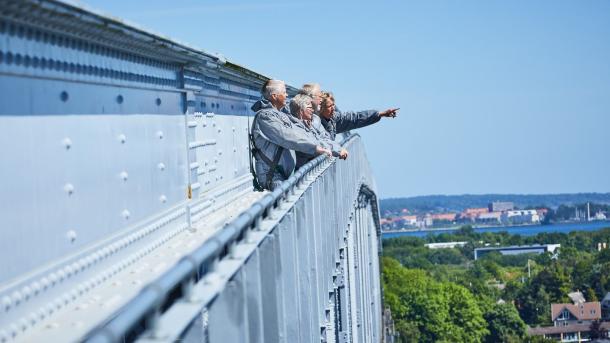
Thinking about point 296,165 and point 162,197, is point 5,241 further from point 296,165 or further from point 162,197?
point 296,165

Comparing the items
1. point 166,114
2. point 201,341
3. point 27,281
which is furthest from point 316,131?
point 201,341

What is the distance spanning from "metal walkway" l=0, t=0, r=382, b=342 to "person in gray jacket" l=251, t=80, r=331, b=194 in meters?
0.40

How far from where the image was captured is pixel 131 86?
738cm

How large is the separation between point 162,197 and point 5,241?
11.1ft

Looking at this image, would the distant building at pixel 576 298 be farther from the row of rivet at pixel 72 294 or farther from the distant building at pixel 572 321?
the row of rivet at pixel 72 294

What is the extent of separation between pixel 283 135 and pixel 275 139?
0.09m

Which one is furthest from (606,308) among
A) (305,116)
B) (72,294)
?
(72,294)

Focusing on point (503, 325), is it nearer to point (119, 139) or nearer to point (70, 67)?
point (119, 139)

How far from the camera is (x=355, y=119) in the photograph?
17500 mm

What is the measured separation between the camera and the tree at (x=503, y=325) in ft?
422

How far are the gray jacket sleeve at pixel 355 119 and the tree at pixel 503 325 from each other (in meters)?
114

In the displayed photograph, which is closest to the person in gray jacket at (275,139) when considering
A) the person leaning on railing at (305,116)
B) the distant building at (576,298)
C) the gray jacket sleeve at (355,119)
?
the person leaning on railing at (305,116)

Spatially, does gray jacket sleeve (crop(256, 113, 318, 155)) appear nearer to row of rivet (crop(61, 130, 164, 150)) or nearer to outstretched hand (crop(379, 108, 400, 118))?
row of rivet (crop(61, 130, 164, 150))

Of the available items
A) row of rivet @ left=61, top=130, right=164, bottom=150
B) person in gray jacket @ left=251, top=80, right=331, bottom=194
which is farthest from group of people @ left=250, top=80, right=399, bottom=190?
row of rivet @ left=61, top=130, right=164, bottom=150
